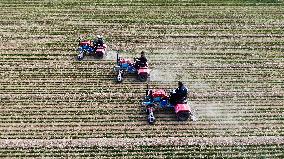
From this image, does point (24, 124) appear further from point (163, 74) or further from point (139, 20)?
point (139, 20)

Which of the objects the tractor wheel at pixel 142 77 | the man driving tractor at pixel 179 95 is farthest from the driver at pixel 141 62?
the man driving tractor at pixel 179 95

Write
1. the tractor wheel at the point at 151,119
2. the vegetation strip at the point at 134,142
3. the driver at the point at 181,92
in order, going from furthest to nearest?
the tractor wheel at the point at 151,119
the driver at the point at 181,92
the vegetation strip at the point at 134,142

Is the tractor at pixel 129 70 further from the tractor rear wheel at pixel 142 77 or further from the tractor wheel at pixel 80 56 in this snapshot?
the tractor wheel at pixel 80 56

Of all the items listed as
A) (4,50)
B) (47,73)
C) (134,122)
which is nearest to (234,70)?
(134,122)

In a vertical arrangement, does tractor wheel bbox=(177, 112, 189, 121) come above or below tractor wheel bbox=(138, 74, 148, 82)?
below

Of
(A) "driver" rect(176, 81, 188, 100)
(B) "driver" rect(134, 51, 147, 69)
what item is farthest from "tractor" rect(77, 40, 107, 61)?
(A) "driver" rect(176, 81, 188, 100)

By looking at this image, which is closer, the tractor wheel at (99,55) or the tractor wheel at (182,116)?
the tractor wheel at (182,116)

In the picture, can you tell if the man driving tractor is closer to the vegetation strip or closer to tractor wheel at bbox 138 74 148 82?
the vegetation strip
